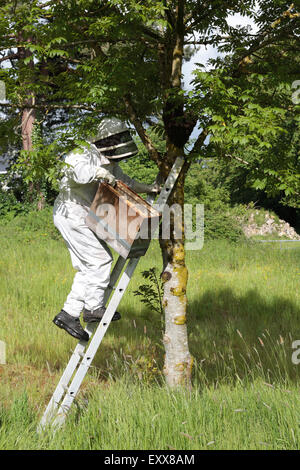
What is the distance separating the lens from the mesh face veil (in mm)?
4023

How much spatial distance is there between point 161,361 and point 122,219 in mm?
2954

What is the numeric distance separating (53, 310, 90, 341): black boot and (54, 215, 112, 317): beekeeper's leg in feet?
0.16

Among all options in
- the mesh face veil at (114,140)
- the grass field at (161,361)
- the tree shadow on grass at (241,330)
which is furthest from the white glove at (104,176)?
the tree shadow on grass at (241,330)

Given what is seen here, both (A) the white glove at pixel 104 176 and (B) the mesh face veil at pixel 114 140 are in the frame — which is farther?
(B) the mesh face veil at pixel 114 140

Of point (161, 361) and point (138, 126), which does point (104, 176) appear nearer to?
point (138, 126)

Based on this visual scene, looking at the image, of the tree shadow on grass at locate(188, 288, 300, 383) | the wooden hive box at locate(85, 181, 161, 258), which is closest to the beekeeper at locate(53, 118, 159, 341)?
the wooden hive box at locate(85, 181, 161, 258)

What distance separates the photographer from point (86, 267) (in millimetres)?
4059

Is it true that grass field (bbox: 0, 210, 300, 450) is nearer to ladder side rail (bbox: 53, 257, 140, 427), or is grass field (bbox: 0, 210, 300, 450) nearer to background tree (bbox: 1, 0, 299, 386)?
ladder side rail (bbox: 53, 257, 140, 427)

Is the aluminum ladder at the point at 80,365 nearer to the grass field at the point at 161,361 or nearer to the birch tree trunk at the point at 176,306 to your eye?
the grass field at the point at 161,361

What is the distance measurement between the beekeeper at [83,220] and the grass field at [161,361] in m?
0.67

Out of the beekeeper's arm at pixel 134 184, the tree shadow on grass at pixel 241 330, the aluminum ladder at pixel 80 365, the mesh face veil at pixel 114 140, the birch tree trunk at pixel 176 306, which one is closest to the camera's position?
the aluminum ladder at pixel 80 365

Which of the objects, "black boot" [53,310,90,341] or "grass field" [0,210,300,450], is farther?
"black boot" [53,310,90,341]

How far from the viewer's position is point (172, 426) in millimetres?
3396

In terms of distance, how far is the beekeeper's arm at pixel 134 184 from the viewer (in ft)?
14.7
